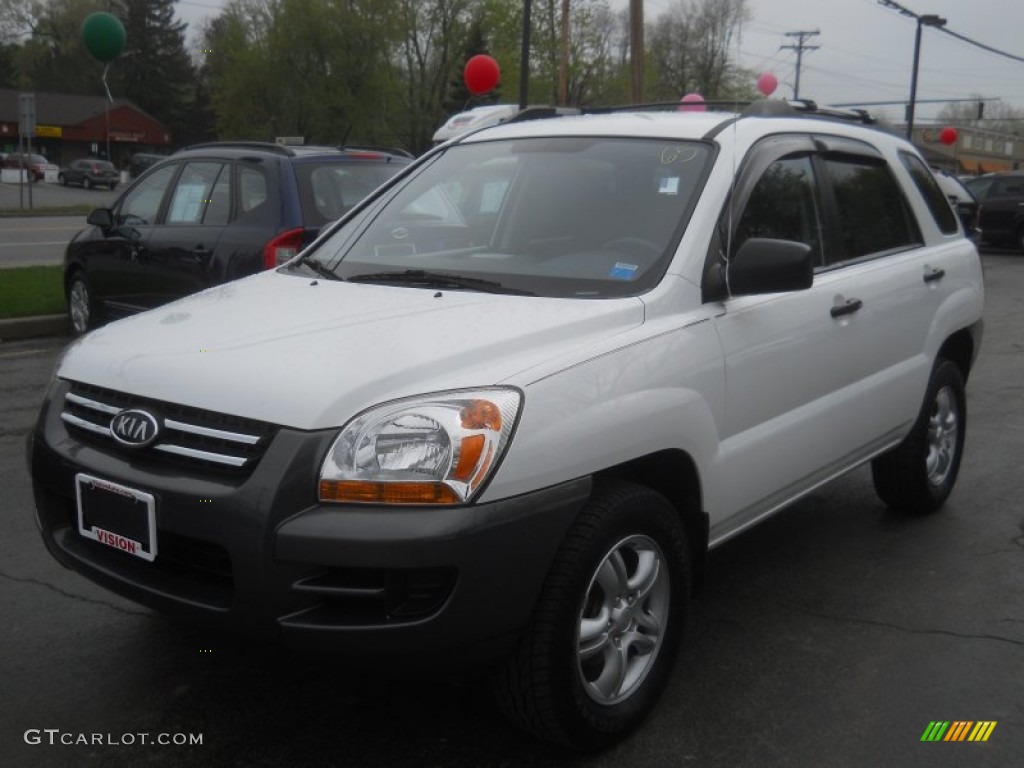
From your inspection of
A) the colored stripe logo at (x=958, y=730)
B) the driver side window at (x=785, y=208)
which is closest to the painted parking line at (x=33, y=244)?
the driver side window at (x=785, y=208)

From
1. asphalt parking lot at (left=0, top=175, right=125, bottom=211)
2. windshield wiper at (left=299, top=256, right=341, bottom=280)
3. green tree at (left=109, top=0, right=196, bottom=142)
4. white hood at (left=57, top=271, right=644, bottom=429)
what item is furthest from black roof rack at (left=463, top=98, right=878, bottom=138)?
green tree at (left=109, top=0, right=196, bottom=142)

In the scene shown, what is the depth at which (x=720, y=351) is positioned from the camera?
3475 millimetres

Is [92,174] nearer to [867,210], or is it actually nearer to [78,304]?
[78,304]

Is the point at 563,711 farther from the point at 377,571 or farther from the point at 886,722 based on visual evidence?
the point at 886,722

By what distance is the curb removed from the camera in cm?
1015

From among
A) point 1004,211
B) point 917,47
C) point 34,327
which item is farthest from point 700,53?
point 34,327

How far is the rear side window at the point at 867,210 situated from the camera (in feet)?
14.9

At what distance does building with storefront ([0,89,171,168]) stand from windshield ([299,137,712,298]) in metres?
78.9

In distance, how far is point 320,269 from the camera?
13.4ft

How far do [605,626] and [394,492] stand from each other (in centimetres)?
77

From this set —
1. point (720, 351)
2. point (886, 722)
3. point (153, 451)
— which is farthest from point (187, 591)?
point (886, 722)

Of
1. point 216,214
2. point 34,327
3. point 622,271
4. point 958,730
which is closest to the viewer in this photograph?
point 958,730

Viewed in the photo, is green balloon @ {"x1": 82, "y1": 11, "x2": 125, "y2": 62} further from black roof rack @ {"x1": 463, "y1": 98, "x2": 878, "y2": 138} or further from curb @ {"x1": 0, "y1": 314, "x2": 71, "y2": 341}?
black roof rack @ {"x1": 463, "y1": 98, "x2": 878, "y2": 138}

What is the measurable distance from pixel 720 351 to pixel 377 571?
54.7 inches
